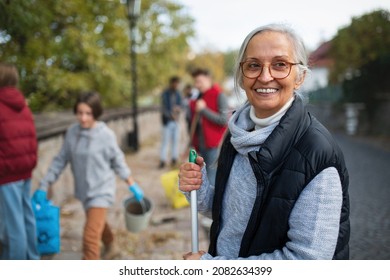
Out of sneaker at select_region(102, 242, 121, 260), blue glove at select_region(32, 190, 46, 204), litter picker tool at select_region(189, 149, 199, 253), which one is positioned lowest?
sneaker at select_region(102, 242, 121, 260)

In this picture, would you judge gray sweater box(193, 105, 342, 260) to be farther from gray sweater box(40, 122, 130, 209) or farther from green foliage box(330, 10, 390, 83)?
green foliage box(330, 10, 390, 83)

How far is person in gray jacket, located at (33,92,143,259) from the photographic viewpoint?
299cm

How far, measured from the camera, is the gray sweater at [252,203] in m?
1.16

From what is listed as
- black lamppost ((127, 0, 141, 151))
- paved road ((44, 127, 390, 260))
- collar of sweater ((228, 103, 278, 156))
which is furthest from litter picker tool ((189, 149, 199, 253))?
black lamppost ((127, 0, 141, 151))

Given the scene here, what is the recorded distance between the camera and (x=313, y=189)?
116 cm

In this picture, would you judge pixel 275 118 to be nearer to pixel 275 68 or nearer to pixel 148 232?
pixel 275 68

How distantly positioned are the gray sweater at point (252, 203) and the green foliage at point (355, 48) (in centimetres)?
794

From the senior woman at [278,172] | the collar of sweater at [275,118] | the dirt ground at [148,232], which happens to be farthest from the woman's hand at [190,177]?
the dirt ground at [148,232]

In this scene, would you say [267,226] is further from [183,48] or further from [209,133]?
[183,48]

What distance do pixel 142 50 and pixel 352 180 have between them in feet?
24.5

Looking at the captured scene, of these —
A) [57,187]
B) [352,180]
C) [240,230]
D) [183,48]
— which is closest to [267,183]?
[240,230]

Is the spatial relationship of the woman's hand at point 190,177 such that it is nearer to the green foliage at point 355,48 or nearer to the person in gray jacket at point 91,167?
the person in gray jacket at point 91,167

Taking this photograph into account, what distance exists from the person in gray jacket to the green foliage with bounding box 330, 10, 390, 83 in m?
7.05

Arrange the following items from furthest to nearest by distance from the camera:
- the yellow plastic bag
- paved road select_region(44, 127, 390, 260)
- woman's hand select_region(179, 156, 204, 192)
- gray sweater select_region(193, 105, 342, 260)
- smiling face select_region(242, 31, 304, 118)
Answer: the yellow plastic bag → paved road select_region(44, 127, 390, 260) → woman's hand select_region(179, 156, 204, 192) → smiling face select_region(242, 31, 304, 118) → gray sweater select_region(193, 105, 342, 260)
